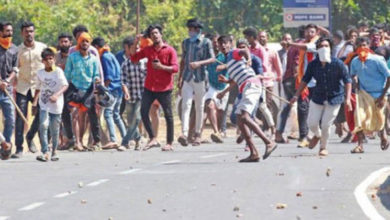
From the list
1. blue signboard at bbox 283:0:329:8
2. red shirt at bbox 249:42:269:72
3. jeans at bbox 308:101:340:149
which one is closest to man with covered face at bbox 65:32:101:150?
red shirt at bbox 249:42:269:72

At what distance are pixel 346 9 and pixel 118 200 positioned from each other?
111 ft

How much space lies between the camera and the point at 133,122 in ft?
78.8

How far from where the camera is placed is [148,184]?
16.0 meters

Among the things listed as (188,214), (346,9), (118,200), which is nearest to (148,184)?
(118,200)

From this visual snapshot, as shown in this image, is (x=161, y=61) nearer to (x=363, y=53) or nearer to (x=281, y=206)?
(x=363, y=53)

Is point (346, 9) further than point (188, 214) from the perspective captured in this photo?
Yes

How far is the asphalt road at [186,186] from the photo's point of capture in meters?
13.3

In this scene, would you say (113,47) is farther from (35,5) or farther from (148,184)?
(148,184)

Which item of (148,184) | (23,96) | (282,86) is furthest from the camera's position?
(282,86)

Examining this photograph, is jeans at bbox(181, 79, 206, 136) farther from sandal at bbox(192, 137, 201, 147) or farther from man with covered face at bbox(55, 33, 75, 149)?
man with covered face at bbox(55, 33, 75, 149)

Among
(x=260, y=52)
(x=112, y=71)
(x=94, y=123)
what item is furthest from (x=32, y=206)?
(x=260, y=52)

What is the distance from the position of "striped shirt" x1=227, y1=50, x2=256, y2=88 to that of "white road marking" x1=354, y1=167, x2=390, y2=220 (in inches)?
118

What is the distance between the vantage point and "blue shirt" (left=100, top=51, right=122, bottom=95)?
78.9ft

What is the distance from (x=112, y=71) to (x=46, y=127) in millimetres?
3858
